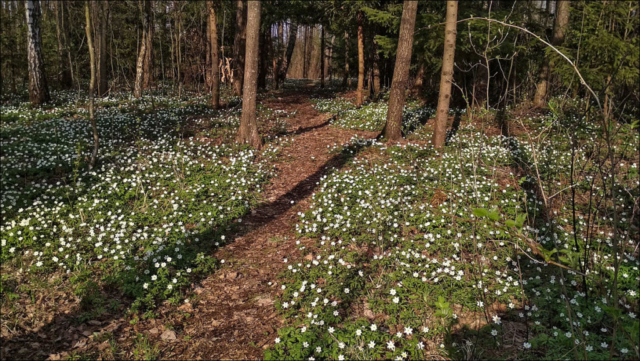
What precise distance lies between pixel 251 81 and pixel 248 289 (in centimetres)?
699

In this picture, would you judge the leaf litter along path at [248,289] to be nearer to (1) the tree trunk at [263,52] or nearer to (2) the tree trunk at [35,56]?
(2) the tree trunk at [35,56]

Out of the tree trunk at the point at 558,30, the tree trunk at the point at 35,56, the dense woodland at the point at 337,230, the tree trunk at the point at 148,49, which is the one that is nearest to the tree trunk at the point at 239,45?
the tree trunk at the point at 148,49

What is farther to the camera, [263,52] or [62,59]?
[263,52]

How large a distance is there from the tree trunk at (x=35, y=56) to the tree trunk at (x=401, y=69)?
15.4 m

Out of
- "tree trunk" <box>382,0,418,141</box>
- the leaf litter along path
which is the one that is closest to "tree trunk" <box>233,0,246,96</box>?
"tree trunk" <box>382,0,418,141</box>

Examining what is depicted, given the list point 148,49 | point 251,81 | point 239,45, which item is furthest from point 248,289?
point 148,49

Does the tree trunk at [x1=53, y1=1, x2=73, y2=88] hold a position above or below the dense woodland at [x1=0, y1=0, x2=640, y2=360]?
above

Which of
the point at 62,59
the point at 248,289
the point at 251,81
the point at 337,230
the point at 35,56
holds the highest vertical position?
the point at 62,59

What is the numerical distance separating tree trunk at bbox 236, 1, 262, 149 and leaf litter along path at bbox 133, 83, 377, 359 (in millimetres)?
1890

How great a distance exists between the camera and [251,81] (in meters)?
10.7

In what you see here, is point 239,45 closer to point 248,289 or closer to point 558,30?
point 558,30

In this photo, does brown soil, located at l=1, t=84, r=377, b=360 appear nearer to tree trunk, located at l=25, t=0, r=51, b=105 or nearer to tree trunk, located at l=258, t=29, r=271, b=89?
tree trunk, located at l=25, t=0, r=51, b=105

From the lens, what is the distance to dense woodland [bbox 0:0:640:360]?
4211 millimetres

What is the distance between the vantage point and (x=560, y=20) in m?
14.1
